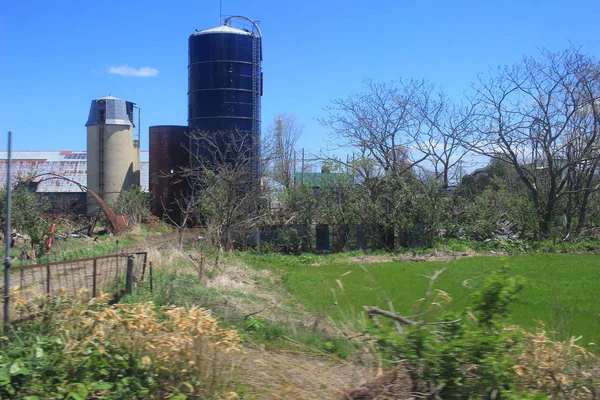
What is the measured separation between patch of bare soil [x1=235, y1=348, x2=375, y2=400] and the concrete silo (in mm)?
30619

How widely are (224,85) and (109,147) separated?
10.5m

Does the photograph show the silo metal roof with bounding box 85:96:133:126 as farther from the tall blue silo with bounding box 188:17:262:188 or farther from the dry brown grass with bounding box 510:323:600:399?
the dry brown grass with bounding box 510:323:600:399

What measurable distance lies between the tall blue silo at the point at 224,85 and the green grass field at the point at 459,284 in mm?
10961

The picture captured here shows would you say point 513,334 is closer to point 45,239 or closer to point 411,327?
point 411,327

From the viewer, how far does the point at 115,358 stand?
14.7ft

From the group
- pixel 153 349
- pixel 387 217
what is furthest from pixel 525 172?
pixel 153 349

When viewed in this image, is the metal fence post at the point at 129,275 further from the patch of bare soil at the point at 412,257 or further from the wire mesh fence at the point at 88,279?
the patch of bare soil at the point at 412,257

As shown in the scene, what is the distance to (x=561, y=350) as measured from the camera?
15.3 ft

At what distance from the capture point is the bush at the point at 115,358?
4.21 m

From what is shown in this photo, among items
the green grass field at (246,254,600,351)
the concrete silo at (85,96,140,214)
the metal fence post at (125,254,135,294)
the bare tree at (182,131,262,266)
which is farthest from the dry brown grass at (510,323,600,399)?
the concrete silo at (85,96,140,214)

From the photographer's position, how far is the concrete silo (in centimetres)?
3478

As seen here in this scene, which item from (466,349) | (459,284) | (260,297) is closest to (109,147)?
(260,297)

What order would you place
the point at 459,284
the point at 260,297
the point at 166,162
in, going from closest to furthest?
the point at 260,297 < the point at 459,284 < the point at 166,162

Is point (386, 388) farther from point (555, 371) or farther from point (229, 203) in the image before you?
point (229, 203)
